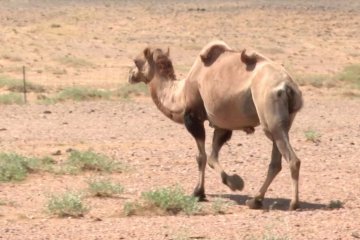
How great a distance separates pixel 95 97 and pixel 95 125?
667 centimetres

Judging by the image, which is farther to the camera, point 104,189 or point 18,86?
point 18,86

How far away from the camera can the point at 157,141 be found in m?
19.1

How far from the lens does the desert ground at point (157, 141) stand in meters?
10.8

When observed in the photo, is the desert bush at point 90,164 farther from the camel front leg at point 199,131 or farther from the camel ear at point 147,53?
the camel front leg at point 199,131

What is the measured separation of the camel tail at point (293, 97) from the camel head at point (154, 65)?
2.57 m

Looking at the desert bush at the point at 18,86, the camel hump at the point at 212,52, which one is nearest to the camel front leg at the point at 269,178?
the camel hump at the point at 212,52

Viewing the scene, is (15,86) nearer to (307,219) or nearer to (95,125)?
(95,125)

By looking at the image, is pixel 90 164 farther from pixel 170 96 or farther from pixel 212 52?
pixel 212 52

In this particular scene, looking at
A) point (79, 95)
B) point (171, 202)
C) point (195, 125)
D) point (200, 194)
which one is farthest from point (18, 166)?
point (79, 95)

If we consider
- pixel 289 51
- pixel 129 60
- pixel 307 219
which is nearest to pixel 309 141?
pixel 307 219

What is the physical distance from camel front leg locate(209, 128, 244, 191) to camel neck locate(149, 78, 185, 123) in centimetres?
59

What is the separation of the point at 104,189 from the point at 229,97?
6.09 feet

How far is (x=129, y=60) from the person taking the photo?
137 ft

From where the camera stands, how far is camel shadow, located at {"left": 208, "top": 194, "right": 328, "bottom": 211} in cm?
1245
